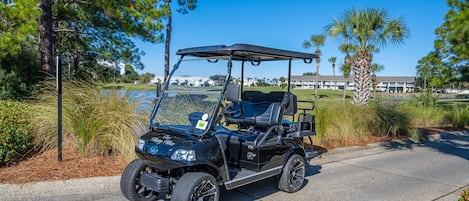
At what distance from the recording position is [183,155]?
307 centimetres

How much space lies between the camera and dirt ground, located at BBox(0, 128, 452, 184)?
4043 mm

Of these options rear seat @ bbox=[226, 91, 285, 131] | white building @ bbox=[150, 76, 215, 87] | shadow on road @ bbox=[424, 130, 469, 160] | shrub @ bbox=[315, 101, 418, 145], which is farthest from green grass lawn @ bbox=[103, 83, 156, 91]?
shadow on road @ bbox=[424, 130, 469, 160]

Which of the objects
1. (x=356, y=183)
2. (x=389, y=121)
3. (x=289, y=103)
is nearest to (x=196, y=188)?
(x=289, y=103)

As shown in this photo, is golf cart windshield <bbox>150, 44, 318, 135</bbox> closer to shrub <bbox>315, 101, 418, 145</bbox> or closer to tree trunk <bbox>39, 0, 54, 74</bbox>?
shrub <bbox>315, 101, 418, 145</bbox>

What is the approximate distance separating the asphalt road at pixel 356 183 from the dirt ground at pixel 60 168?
0.71ft

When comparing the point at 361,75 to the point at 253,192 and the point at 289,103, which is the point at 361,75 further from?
the point at 253,192

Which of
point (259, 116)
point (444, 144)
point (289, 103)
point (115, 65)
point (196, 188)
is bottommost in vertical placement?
point (444, 144)

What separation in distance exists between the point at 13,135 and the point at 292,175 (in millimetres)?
3952

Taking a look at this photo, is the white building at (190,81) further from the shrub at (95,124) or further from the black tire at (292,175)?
the black tire at (292,175)

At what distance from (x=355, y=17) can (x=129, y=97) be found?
7.65m

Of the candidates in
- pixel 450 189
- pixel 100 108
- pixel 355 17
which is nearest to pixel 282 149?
pixel 450 189

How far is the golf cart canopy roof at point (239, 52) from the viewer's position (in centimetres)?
366

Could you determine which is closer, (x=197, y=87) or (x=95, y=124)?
(x=197, y=87)

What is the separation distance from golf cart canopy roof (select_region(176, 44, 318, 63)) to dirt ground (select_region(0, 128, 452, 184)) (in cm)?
203
